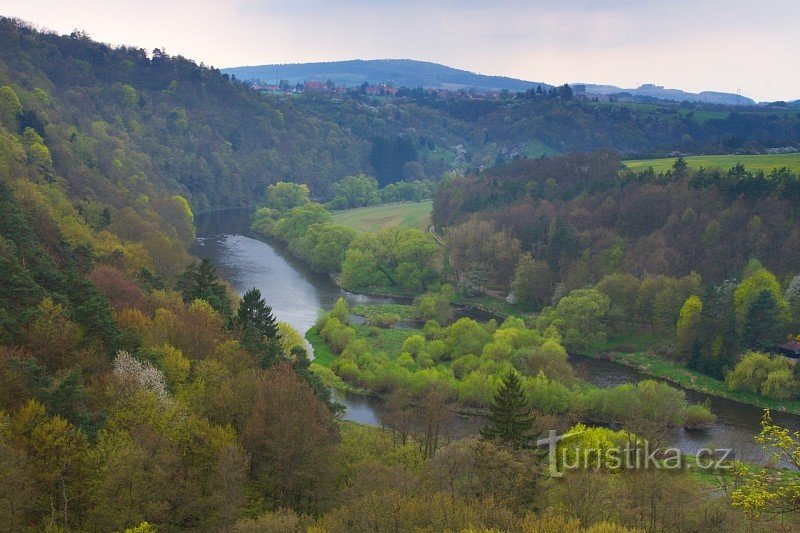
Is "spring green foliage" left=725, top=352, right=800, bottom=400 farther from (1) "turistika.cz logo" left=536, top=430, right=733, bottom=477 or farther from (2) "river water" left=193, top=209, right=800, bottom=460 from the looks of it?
(1) "turistika.cz logo" left=536, top=430, right=733, bottom=477

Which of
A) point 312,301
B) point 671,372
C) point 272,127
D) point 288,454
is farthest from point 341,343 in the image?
point 272,127

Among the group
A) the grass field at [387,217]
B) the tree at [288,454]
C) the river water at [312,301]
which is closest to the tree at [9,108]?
the river water at [312,301]

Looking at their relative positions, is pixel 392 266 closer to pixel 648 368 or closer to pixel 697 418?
pixel 648 368

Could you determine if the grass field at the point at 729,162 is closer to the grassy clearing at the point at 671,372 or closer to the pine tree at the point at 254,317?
the grassy clearing at the point at 671,372

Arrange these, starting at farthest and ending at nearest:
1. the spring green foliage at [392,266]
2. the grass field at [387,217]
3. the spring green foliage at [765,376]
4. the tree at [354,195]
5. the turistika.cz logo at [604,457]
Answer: the tree at [354,195]
the grass field at [387,217]
the spring green foliage at [392,266]
the spring green foliage at [765,376]
the turistika.cz logo at [604,457]

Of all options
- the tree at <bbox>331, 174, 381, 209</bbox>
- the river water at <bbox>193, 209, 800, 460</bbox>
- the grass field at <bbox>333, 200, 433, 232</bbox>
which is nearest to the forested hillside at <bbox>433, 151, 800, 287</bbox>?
the river water at <bbox>193, 209, 800, 460</bbox>

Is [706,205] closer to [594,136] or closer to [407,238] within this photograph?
[407,238]
